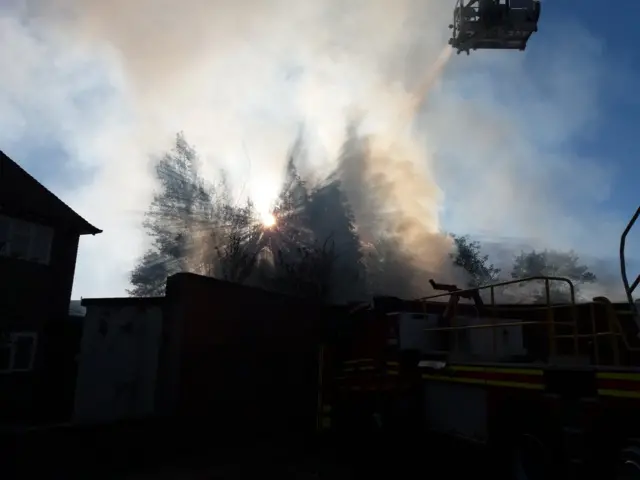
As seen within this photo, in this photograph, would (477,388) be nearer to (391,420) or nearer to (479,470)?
(479,470)

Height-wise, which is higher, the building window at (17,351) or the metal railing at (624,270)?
the metal railing at (624,270)

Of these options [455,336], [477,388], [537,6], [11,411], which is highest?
[537,6]

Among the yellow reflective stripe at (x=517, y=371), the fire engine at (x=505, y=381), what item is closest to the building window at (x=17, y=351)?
the fire engine at (x=505, y=381)

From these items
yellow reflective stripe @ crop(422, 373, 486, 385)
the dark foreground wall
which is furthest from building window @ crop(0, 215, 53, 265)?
yellow reflective stripe @ crop(422, 373, 486, 385)

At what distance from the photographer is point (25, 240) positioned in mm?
17234

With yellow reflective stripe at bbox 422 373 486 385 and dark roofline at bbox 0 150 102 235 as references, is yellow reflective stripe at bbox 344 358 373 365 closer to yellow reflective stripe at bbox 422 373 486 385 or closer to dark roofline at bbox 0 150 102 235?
yellow reflective stripe at bbox 422 373 486 385

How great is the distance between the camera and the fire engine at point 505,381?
16.3 feet

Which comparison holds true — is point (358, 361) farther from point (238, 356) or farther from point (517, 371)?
point (517, 371)

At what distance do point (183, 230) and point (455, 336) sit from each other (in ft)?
89.7

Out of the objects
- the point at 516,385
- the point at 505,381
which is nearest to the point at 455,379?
the point at 505,381

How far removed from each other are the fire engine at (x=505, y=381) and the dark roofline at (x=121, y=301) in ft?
13.0

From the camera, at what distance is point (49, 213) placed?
18.2 meters

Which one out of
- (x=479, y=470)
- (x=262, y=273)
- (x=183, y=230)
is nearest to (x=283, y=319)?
(x=479, y=470)

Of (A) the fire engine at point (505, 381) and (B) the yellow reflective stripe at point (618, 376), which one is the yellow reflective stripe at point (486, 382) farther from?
(B) the yellow reflective stripe at point (618, 376)
